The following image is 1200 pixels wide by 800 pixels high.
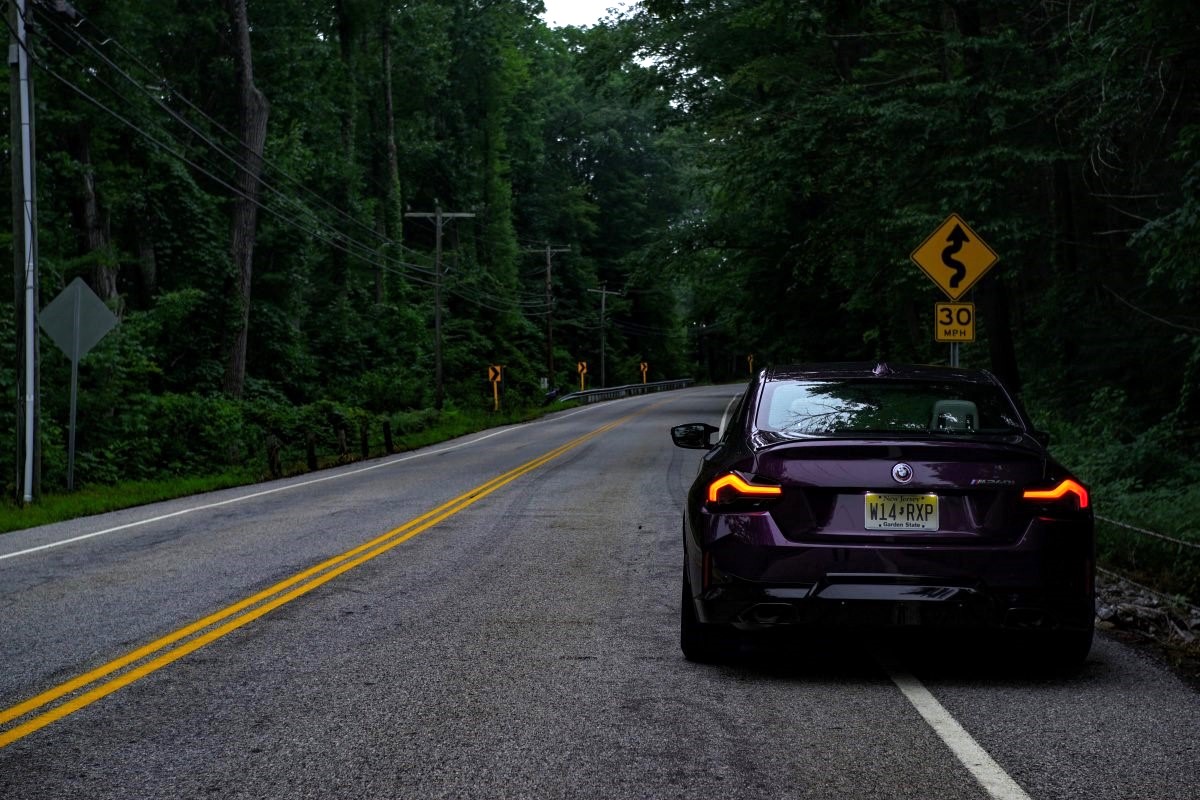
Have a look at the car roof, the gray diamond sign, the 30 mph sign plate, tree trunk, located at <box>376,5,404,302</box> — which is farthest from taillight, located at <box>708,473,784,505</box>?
tree trunk, located at <box>376,5,404,302</box>

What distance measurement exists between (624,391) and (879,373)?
73.6 metres

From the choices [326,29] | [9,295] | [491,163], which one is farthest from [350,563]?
[491,163]

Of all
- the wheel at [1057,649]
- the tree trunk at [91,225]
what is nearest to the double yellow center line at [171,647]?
the wheel at [1057,649]

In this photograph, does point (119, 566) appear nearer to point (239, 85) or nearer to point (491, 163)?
point (239, 85)

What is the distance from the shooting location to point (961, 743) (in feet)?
16.2

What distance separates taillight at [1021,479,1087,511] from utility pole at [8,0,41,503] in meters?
15.3

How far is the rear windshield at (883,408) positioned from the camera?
6.30 m

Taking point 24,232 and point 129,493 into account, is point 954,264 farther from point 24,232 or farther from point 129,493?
point 24,232

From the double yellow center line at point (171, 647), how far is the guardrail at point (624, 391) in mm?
52423

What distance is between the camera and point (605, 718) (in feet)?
17.5

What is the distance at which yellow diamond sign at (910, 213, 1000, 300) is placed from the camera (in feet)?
48.7

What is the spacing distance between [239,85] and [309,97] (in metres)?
7.75

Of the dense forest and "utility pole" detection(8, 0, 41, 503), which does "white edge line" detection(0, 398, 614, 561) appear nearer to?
"utility pole" detection(8, 0, 41, 503)

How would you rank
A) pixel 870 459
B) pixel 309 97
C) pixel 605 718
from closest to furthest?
pixel 605 718 < pixel 870 459 < pixel 309 97
